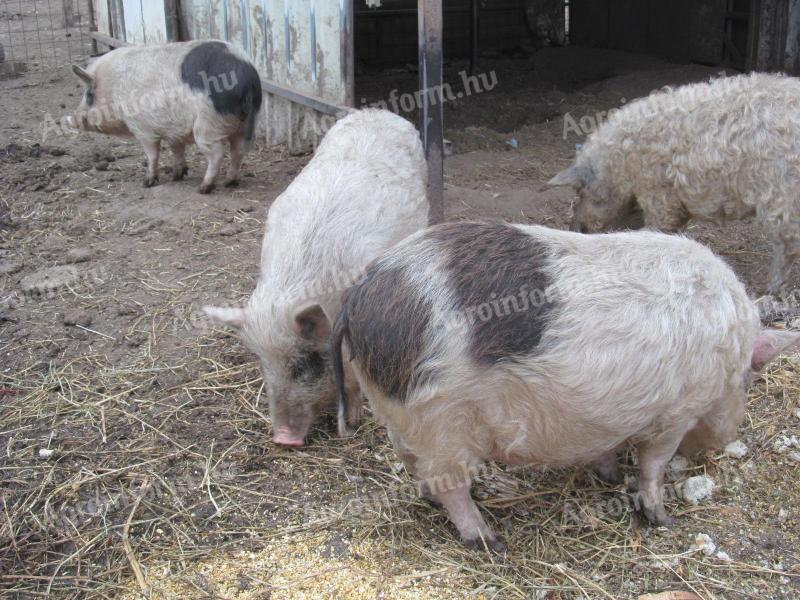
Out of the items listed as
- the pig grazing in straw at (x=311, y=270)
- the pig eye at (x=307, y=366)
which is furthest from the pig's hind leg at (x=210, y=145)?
the pig eye at (x=307, y=366)

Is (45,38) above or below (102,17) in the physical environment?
below

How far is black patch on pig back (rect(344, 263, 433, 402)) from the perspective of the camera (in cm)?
262

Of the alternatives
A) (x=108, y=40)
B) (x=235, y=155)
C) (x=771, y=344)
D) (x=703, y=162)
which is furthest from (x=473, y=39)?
(x=771, y=344)

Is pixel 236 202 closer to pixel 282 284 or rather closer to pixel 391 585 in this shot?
pixel 282 284

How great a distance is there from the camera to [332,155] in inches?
170

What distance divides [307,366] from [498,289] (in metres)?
1.21

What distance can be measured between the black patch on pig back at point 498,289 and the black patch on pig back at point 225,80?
4.33 meters

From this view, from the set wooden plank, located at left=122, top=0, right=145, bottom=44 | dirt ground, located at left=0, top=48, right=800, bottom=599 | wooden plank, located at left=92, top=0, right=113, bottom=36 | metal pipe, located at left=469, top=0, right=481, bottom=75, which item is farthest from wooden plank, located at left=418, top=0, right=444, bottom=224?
wooden plank, located at left=92, top=0, right=113, bottom=36

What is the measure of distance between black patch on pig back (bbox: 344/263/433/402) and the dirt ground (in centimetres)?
78

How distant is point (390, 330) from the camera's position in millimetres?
2652

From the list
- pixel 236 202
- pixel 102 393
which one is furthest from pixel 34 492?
pixel 236 202

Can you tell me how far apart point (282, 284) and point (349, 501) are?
986 mm

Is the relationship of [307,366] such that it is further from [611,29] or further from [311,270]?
[611,29]

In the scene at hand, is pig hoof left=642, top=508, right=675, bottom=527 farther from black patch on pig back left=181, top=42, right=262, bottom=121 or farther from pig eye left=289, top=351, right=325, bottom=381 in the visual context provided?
black patch on pig back left=181, top=42, right=262, bottom=121
